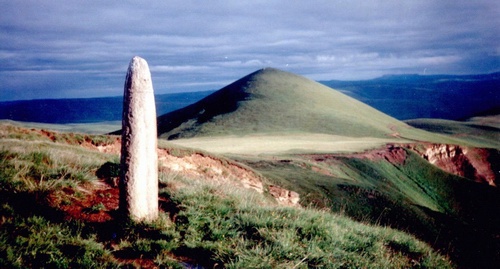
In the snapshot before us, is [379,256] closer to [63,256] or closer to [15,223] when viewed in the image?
[63,256]

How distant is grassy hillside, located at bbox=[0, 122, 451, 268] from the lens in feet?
17.9

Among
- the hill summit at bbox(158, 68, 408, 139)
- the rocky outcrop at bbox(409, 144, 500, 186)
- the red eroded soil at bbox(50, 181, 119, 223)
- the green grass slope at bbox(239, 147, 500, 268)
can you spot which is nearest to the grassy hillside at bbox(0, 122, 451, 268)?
the red eroded soil at bbox(50, 181, 119, 223)

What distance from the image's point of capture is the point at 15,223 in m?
5.54

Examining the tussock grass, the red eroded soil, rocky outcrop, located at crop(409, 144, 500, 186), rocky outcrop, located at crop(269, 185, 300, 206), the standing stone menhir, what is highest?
the standing stone menhir

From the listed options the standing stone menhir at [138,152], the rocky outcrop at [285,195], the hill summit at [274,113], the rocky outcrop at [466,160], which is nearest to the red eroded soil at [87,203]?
the standing stone menhir at [138,152]

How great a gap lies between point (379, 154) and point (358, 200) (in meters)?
27.0

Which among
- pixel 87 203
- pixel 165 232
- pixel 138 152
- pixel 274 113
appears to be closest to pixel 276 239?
pixel 165 232

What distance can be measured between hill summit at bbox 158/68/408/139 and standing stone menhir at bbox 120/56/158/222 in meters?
77.7

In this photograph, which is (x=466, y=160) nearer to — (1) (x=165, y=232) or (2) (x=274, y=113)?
(2) (x=274, y=113)

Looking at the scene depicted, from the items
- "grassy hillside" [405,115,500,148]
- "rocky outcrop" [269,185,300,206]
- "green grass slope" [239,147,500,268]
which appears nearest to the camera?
"green grass slope" [239,147,500,268]

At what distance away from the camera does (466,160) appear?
7112 cm

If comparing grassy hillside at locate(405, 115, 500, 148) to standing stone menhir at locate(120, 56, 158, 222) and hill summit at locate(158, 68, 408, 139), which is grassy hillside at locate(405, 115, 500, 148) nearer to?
hill summit at locate(158, 68, 408, 139)

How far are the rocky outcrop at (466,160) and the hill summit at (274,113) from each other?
76.5 feet

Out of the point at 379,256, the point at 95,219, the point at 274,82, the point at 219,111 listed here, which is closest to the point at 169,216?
the point at 95,219
